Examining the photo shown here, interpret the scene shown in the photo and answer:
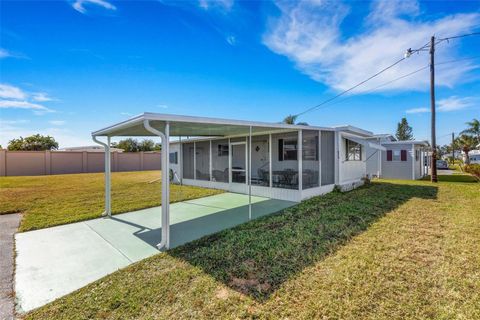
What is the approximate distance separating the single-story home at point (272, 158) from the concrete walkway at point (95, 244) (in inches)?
46.3

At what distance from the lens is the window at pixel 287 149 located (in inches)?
399

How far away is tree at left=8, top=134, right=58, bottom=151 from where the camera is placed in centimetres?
3406

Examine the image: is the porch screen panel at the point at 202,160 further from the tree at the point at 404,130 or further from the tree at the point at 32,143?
the tree at the point at 404,130

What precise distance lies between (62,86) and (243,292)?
14867 millimetres

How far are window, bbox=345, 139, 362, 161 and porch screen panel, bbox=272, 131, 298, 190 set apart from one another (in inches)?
143

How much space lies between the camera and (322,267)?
12.8 ft

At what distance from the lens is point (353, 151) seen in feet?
42.6

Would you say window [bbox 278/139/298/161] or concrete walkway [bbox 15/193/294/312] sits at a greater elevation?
window [bbox 278/139/298/161]

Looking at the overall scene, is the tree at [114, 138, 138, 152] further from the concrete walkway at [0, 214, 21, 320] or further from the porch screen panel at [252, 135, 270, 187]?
the concrete walkway at [0, 214, 21, 320]

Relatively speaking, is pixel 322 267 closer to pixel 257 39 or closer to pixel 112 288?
pixel 112 288

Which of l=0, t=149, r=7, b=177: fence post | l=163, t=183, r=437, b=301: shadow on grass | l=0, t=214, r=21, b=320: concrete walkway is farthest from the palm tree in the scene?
l=0, t=149, r=7, b=177: fence post

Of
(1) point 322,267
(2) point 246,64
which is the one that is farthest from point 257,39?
(1) point 322,267

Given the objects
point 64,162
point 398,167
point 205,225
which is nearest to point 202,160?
point 205,225

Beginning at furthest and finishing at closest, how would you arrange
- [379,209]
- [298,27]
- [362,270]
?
1. [298,27]
2. [379,209]
3. [362,270]
